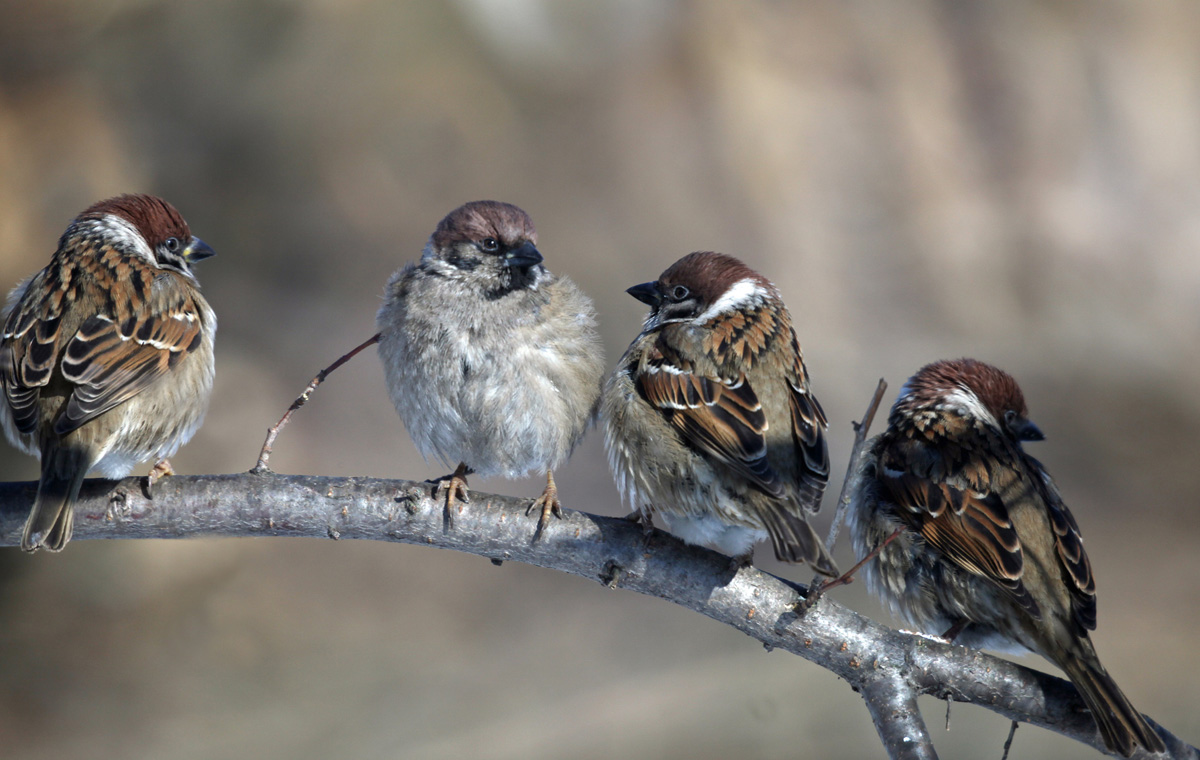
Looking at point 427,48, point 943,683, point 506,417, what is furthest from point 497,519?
point 427,48

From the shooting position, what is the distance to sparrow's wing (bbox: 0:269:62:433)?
8.15 ft

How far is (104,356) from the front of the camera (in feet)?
8.43

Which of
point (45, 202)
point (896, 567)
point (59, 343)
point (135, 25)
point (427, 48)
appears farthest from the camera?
point (427, 48)

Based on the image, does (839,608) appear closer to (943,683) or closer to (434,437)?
(943,683)

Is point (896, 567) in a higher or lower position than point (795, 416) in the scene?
lower

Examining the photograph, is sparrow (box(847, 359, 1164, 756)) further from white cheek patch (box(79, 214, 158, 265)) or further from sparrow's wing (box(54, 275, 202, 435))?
white cheek patch (box(79, 214, 158, 265))

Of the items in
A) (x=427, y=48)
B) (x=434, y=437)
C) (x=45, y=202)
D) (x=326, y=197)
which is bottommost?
(x=434, y=437)

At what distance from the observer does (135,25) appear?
22.4 feet

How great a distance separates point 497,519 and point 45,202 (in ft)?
18.4

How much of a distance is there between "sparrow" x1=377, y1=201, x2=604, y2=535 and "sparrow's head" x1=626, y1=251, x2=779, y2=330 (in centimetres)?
28

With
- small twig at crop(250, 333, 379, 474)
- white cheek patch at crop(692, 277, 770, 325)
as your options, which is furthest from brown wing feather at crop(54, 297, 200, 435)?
white cheek patch at crop(692, 277, 770, 325)

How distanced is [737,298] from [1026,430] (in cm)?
124

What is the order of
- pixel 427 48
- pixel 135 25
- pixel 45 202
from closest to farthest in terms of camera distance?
pixel 45 202, pixel 135 25, pixel 427 48

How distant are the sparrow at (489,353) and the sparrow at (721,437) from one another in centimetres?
20
